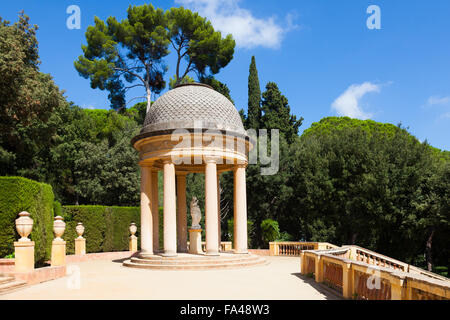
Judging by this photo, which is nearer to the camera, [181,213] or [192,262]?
[192,262]

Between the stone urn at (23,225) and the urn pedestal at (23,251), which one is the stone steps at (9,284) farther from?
the stone urn at (23,225)

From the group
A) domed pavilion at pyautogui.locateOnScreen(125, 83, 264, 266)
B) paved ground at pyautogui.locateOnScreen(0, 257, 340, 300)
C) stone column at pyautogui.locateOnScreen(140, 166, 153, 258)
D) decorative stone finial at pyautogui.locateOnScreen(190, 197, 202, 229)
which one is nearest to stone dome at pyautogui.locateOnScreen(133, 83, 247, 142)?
domed pavilion at pyautogui.locateOnScreen(125, 83, 264, 266)

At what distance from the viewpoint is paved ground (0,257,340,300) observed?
38.9 feet

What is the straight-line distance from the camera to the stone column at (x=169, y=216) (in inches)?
811

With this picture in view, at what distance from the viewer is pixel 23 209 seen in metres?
18.2

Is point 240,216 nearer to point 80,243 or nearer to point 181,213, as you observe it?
point 181,213

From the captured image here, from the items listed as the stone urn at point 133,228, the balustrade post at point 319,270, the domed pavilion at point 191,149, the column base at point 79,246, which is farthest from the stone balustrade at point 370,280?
the stone urn at point 133,228

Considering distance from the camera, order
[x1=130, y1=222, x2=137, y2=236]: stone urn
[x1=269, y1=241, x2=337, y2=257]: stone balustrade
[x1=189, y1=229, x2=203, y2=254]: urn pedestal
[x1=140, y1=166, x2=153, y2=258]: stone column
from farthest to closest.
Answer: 1. [x1=130, y1=222, x2=137, y2=236]: stone urn
2. [x1=269, y1=241, x2=337, y2=257]: stone balustrade
3. [x1=189, y1=229, x2=203, y2=254]: urn pedestal
4. [x1=140, y1=166, x2=153, y2=258]: stone column

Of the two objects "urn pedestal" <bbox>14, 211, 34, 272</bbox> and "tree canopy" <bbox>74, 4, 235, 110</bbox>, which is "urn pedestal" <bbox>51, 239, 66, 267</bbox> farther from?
"tree canopy" <bbox>74, 4, 235, 110</bbox>

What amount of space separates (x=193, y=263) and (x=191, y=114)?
8357 millimetres

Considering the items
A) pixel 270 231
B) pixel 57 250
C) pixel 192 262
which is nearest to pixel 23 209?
pixel 57 250

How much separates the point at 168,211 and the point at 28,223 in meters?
7.61

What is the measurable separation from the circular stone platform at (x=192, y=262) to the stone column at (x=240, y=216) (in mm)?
1318
